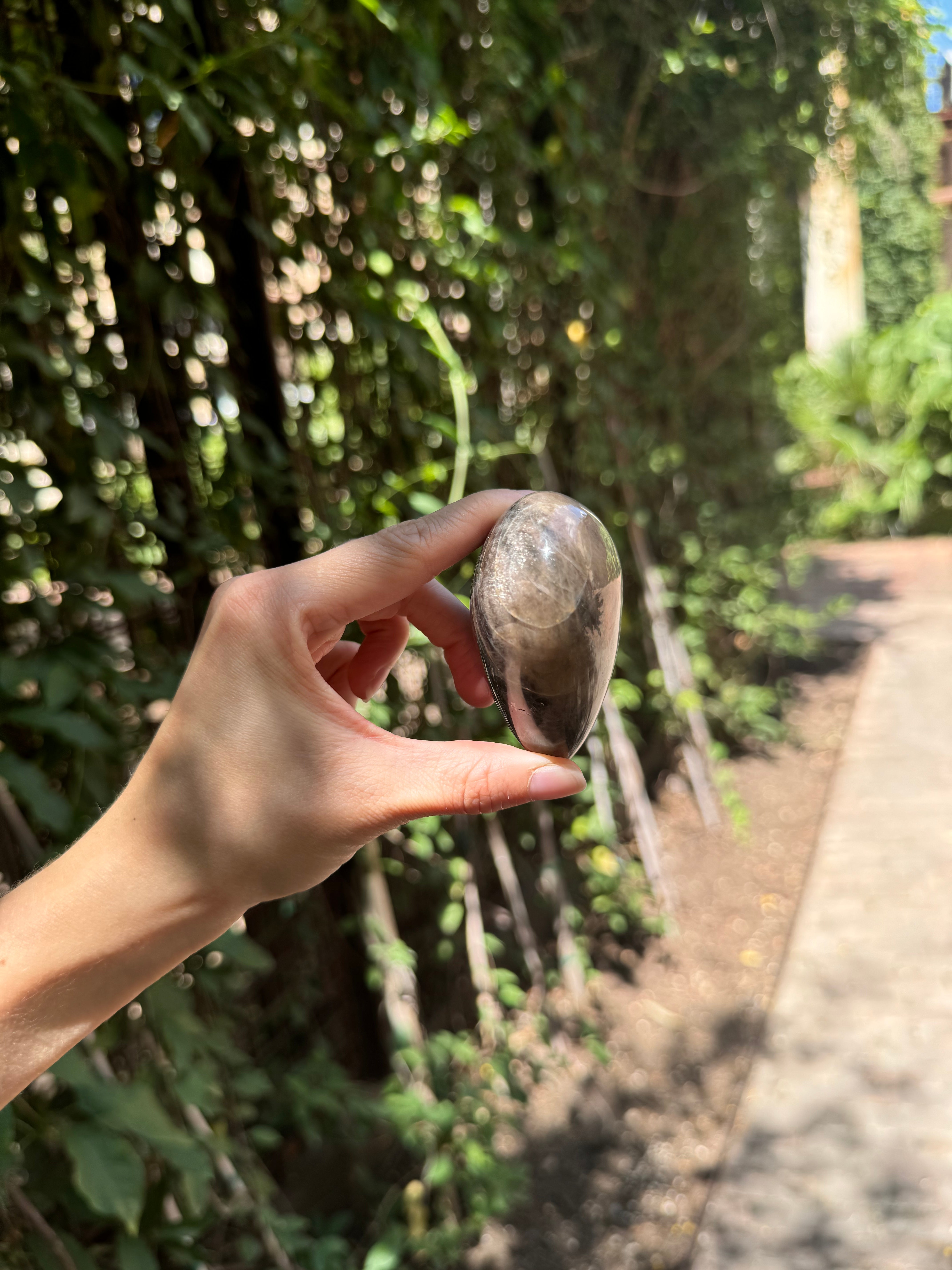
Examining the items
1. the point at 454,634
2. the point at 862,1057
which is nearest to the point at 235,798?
the point at 454,634

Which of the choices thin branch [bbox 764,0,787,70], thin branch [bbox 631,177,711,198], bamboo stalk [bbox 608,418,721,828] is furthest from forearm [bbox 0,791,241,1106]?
thin branch [bbox 631,177,711,198]

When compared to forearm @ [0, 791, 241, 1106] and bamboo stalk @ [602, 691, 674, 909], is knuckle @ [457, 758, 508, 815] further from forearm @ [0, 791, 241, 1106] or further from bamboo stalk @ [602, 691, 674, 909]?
bamboo stalk @ [602, 691, 674, 909]

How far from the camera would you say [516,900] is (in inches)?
111

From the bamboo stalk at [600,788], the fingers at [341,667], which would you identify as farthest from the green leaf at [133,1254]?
the bamboo stalk at [600,788]

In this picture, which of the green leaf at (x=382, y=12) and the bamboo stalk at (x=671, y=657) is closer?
the green leaf at (x=382, y=12)

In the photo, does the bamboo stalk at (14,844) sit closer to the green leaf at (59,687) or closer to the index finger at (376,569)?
the green leaf at (59,687)

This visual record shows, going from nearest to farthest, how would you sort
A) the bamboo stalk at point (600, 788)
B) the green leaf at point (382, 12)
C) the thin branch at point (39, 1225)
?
the thin branch at point (39, 1225), the green leaf at point (382, 12), the bamboo stalk at point (600, 788)

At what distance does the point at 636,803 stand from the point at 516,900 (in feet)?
2.80

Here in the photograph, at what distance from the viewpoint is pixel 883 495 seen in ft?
30.2

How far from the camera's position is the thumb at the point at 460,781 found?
3.00ft

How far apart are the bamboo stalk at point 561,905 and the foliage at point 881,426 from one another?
20.0 feet

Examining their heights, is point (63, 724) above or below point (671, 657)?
above

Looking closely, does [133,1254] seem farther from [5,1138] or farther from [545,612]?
[545,612]

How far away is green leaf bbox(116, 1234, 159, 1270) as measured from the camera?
1253mm
